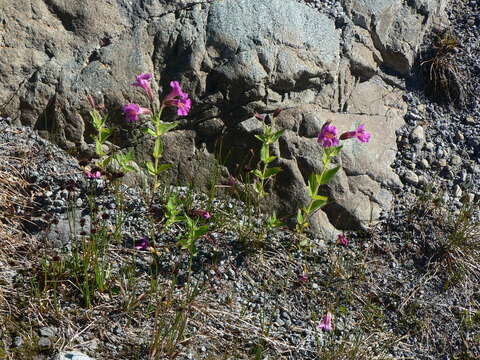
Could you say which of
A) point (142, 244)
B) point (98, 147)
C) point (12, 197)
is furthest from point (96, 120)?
point (142, 244)

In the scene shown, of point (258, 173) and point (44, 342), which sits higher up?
point (258, 173)

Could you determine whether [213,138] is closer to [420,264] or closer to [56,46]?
[56,46]

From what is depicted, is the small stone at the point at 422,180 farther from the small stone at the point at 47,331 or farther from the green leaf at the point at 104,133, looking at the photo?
the small stone at the point at 47,331

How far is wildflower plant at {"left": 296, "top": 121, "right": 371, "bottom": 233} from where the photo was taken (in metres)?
3.67

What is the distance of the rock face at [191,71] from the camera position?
423cm

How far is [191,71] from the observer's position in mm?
4285

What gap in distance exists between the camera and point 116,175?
3.72 m

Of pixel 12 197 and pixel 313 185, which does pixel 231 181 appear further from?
pixel 12 197

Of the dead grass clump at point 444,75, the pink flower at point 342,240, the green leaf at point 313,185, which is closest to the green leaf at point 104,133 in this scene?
the green leaf at point 313,185

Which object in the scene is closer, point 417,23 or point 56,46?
point 56,46

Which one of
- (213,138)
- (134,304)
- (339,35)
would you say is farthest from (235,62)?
(134,304)

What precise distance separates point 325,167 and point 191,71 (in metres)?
1.22

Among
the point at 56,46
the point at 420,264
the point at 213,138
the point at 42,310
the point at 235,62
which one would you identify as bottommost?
the point at 42,310

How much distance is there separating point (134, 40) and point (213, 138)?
92cm
